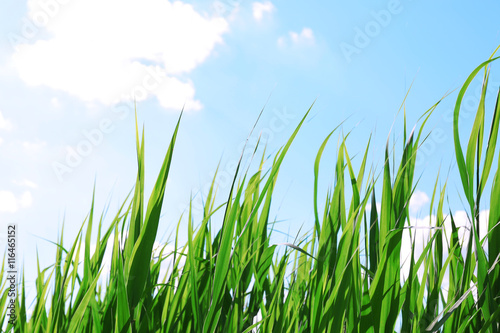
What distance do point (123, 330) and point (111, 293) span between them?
176 millimetres

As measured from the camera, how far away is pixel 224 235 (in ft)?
2.97

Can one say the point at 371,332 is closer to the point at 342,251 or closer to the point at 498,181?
the point at 342,251

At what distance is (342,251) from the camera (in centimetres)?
92

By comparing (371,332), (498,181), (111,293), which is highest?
(498,181)

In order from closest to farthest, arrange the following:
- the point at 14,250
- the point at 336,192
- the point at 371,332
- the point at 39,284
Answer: the point at 371,332 < the point at 336,192 < the point at 39,284 < the point at 14,250

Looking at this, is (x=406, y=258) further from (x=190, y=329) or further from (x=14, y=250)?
(x=14, y=250)

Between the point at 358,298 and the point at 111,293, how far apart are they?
22.9 inches

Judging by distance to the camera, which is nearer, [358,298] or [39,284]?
[358,298]

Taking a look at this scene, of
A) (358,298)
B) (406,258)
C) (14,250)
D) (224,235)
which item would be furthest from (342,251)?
(14,250)

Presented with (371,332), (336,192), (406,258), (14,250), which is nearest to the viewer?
(371,332)

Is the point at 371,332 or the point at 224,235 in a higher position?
the point at 224,235

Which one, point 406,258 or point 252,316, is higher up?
point 406,258

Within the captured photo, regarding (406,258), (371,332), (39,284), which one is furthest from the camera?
(39,284)

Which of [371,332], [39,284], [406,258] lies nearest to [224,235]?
[371,332]
